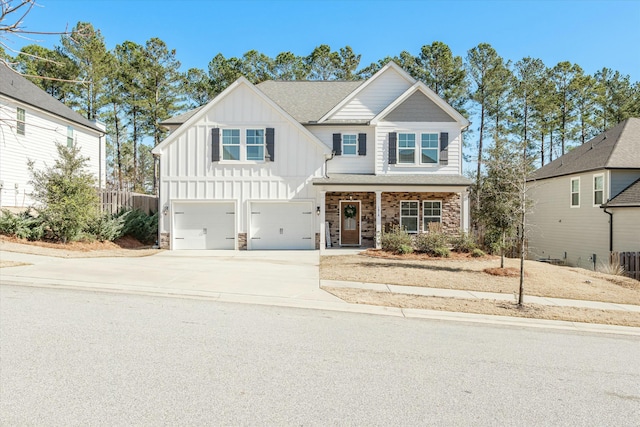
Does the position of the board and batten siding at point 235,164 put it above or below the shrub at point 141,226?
above

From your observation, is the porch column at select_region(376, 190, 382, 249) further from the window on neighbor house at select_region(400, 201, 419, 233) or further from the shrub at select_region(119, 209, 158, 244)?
the shrub at select_region(119, 209, 158, 244)

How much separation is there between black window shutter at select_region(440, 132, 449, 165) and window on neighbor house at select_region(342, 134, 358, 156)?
4115 millimetres

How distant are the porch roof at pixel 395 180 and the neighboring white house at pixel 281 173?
5 cm

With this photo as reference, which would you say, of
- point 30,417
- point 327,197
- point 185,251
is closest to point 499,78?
point 327,197

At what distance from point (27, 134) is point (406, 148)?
18116 mm

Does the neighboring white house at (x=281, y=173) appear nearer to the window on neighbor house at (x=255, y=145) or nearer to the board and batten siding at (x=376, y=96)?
the window on neighbor house at (x=255, y=145)

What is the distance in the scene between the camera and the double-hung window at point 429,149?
1928cm

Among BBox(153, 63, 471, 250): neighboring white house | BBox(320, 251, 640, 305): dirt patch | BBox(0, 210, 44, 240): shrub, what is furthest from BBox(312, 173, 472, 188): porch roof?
BBox(0, 210, 44, 240): shrub

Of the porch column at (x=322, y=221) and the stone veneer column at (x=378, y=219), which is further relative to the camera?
the porch column at (x=322, y=221)

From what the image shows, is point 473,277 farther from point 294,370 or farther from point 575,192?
point 575,192

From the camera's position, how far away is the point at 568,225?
73.1ft

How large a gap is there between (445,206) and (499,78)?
1907 centimetres

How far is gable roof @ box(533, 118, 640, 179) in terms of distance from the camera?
1941cm

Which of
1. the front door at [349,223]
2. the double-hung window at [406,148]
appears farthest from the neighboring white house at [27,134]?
the double-hung window at [406,148]
